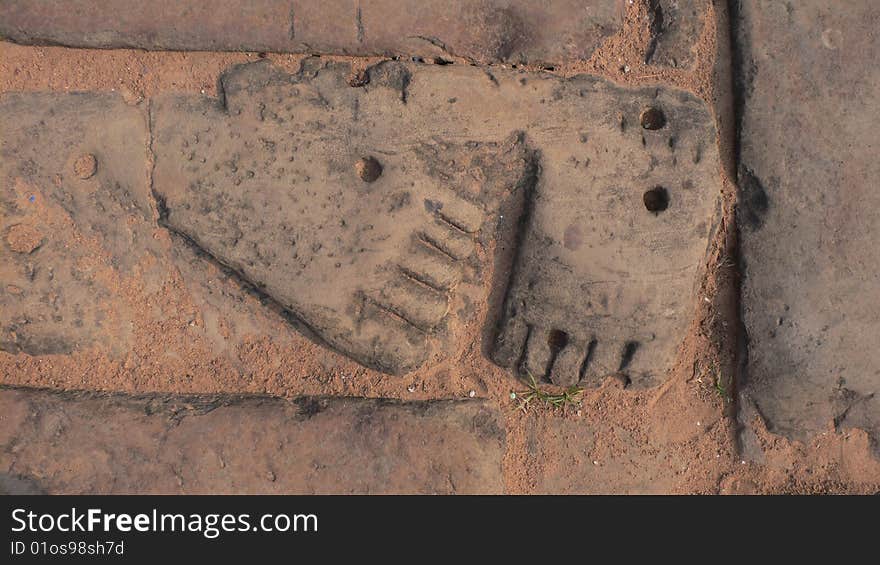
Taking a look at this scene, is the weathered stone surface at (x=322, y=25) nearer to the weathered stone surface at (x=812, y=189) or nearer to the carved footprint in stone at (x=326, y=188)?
the carved footprint in stone at (x=326, y=188)

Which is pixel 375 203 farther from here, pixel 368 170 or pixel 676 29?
pixel 676 29

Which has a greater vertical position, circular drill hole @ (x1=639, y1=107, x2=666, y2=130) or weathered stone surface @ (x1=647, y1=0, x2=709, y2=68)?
weathered stone surface @ (x1=647, y1=0, x2=709, y2=68)

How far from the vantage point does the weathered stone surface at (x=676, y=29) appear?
2.35 m

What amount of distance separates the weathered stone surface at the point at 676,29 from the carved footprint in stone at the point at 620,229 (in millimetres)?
139

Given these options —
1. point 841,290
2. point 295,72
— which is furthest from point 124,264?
point 841,290

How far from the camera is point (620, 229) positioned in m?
2.23

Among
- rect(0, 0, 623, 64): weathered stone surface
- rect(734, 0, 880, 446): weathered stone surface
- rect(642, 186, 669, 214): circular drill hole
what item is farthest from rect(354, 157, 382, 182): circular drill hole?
rect(734, 0, 880, 446): weathered stone surface

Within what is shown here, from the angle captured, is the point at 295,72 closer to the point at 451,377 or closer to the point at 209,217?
the point at 209,217

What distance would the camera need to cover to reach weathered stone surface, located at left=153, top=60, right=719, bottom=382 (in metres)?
2.21

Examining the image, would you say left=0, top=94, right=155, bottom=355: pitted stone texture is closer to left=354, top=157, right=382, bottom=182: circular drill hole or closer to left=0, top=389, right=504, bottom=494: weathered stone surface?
left=0, top=389, right=504, bottom=494: weathered stone surface

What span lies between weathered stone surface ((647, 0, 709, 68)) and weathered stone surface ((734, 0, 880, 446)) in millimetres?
134

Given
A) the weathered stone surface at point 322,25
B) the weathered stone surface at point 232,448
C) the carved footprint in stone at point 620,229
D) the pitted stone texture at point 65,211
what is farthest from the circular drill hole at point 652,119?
the pitted stone texture at point 65,211

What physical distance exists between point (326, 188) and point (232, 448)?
0.84m

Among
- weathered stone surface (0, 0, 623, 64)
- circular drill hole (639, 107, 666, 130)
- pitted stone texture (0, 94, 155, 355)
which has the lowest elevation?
pitted stone texture (0, 94, 155, 355)
